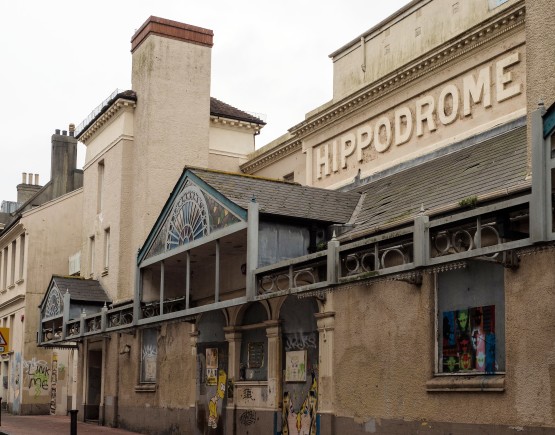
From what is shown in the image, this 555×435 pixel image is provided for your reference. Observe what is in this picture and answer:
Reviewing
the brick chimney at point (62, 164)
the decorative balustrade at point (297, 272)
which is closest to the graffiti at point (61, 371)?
the brick chimney at point (62, 164)

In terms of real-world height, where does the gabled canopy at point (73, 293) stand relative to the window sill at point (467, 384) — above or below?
above

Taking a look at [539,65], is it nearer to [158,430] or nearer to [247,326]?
[247,326]

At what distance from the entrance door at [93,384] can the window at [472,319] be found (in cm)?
1927

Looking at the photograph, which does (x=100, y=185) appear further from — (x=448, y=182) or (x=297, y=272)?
(x=448, y=182)

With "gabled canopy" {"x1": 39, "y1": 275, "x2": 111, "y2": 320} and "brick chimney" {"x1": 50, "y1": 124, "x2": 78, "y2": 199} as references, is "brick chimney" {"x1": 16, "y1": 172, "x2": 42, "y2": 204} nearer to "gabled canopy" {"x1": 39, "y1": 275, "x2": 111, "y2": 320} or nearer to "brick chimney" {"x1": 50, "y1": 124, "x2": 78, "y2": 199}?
"brick chimney" {"x1": 50, "y1": 124, "x2": 78, "y2": 199}

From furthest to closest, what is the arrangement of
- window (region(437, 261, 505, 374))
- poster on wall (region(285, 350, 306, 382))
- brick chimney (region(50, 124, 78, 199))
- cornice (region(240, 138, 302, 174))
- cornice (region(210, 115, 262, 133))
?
1. brick chimney (region(50, 124, 78, 199))
2. cornice (region(210, 115, 262, 133))
3. cornice (region(240, 138, 302, 174))
4. poster on wall (region(285, 350, 306, 382))
5. window (region(437, 261, 505, 374))

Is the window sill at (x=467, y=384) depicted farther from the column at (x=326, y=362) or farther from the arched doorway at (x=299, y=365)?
the arched doorway at (x=299, y=365)

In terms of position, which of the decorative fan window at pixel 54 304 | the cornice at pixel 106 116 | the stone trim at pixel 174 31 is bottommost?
the decorative fan window at pixel 54 304

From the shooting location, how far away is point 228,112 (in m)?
30.6

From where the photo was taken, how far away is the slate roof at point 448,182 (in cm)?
1409

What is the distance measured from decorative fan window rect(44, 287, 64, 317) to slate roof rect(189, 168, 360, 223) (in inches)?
480

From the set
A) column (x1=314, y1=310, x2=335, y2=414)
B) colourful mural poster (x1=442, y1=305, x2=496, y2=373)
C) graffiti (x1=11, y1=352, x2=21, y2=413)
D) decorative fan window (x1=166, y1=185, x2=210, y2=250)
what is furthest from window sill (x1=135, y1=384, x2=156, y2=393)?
graffiti (x1=11, y1=352, x2=21, y2=413)

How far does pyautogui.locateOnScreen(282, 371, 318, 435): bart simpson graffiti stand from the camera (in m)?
17.2

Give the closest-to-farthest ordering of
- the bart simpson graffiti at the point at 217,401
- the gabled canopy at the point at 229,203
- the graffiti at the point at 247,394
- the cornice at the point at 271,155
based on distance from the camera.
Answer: the gabled canopy at the point at 229,203, the graffiti at the point at 247,394, the bart simpson graffiti at the point at 217,401, the cornice at the point at 271,155
